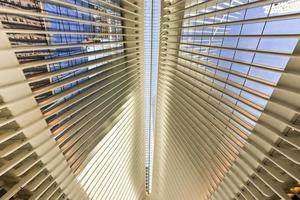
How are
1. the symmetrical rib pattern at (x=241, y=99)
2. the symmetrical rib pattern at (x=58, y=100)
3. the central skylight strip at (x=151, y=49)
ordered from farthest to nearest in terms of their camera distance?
1. the central skylight strip at (x=151, y=49)
2. the symmetrical rib pattern at (x=58, y=100)
3. the symmetrical rib pattern at (x=241, y=99)

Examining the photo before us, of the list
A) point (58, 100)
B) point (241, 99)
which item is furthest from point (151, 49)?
point (241, 99)

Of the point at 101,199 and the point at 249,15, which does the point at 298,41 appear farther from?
the point at 101,199

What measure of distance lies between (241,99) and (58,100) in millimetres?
6093

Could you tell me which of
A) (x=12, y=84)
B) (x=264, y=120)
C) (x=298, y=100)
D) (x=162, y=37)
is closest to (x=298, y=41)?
(x=298, y=100)

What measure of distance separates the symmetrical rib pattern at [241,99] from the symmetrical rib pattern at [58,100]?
13.8 feet

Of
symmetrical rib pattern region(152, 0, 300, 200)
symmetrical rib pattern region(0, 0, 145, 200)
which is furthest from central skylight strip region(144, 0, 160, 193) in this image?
symmetrical rib pattern region(152, 0, 300, 200)

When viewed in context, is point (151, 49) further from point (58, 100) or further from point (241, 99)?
point (241, 99)

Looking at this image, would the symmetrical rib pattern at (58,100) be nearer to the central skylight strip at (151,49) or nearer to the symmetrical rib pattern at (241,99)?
the central skylight strip at (151,49)

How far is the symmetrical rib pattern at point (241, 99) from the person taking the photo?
18.5ft

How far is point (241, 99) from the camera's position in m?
7.91

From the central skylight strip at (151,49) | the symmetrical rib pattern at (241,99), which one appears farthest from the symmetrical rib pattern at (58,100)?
the symmetrical rib pattern at (241,99)

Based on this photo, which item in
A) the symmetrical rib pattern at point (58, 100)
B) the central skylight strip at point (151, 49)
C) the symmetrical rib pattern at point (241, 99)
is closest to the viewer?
the symmetrical rib pattern at point (241, 99)

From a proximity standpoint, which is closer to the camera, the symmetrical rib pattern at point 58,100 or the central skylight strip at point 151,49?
the symmetrical rib pattern at point 58,100

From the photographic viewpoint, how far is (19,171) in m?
6.72
